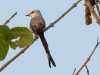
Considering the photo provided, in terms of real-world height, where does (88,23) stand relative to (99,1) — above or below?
below

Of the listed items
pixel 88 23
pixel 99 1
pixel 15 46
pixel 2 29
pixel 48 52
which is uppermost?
pixel 2 29

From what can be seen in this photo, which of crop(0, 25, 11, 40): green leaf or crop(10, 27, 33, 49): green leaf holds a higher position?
crop(0, 25, 11, 40): green leaf

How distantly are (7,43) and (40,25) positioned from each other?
514cm

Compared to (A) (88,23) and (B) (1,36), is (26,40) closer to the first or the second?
(B) (1,36)

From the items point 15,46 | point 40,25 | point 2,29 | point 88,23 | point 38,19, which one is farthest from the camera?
point 38,19

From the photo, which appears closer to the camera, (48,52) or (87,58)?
(87,58)

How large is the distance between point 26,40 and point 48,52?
13.4ft

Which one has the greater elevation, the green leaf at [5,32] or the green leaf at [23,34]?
the green leaf at [5,32]

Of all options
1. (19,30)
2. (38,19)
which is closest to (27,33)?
(19,30)

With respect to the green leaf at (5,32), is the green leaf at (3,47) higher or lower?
lower

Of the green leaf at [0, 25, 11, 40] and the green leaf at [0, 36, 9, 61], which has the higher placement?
the green leaf at [0, 25, 11, 40]

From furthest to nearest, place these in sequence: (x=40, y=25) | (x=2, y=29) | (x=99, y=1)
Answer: (x=40, y=25) → (x=99, y=1) → (x=2, y=29)

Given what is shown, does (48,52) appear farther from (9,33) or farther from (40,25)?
(9,33)

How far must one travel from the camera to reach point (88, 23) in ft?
9.14
